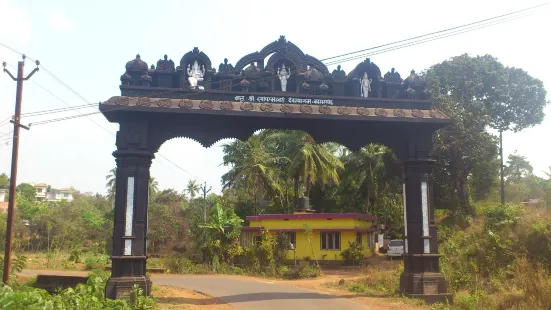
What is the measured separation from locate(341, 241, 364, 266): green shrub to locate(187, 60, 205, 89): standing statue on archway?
18.6 m

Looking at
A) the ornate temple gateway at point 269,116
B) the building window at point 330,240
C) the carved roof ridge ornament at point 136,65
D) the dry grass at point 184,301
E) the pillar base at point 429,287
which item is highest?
the carved roof ridge ornament at point 136,65

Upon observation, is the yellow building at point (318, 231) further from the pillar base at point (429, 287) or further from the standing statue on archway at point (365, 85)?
the standing statue on archway at point (365, 85)

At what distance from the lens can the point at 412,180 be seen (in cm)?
1386

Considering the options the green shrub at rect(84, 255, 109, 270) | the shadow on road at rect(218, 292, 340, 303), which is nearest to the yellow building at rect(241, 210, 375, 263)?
the green shrub at rect(84, 255, 109, 270)

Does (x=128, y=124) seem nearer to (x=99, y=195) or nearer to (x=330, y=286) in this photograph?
(x=330, y=286)

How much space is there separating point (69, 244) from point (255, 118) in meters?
37.0

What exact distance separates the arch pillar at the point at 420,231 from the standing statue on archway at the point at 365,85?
6.33 feet

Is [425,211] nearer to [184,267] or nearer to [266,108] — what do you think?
[266,108]

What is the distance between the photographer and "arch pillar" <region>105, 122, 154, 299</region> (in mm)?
12055

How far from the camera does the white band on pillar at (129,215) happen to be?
12188 millimetres

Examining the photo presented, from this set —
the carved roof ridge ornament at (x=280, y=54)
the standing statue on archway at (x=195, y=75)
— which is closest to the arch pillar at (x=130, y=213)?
the standing statue on archway at (x=195, y=75)

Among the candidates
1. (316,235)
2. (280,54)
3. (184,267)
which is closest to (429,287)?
(280,54)

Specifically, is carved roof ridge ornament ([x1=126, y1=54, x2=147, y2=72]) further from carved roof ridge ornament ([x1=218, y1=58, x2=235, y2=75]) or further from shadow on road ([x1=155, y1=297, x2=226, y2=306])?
shadow on road ([x1=155, y1=297, x2=226, y2=306])

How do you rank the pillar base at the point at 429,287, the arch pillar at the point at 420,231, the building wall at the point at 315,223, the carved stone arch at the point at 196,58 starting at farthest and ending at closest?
1. the building wall at the point at 315,223
2. the carved stone arch at the point at 196,58
3. the arch pillar at the point at 420,231
4. the pillar base at the point at 429,287
